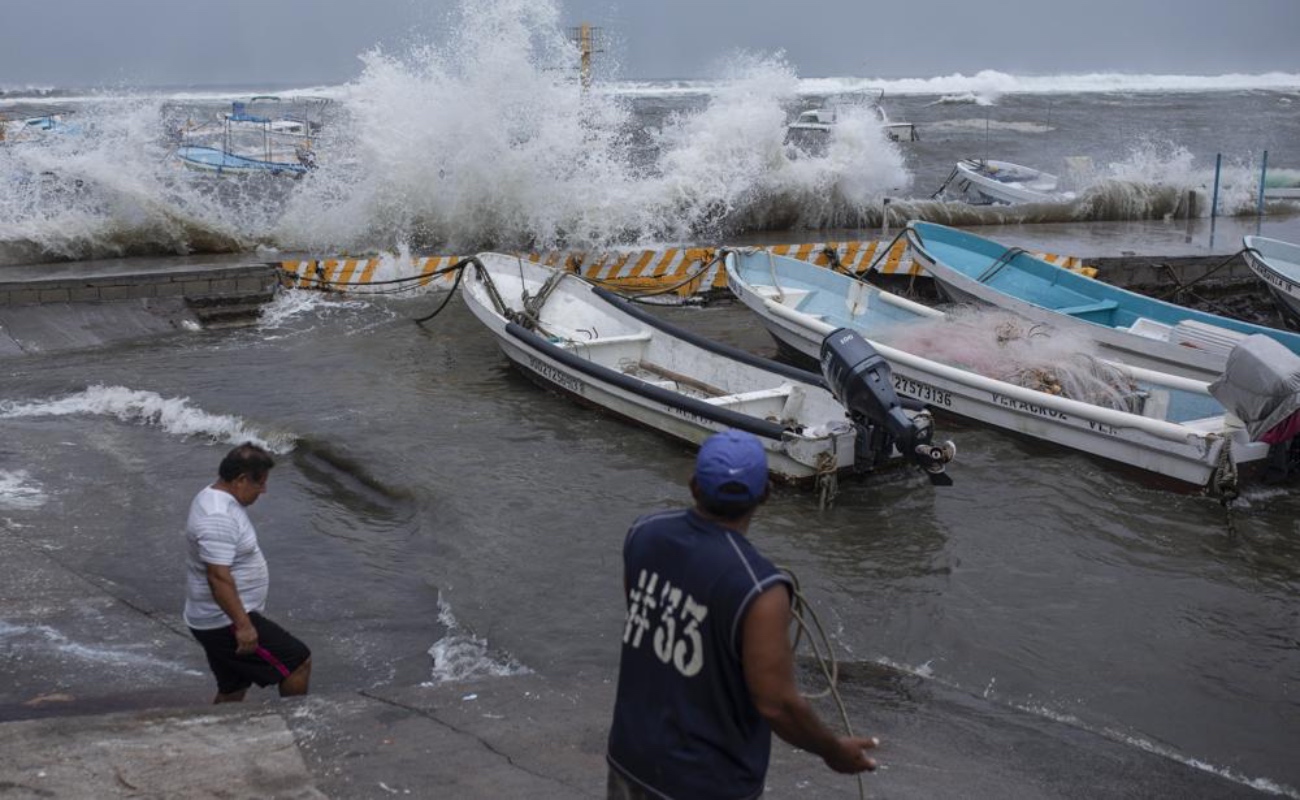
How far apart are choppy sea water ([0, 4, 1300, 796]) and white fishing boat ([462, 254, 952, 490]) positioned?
1.05 feet

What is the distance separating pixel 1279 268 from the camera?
48.9 ft

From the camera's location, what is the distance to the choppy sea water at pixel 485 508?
6.62 metres

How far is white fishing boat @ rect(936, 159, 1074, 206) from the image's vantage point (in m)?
24.5

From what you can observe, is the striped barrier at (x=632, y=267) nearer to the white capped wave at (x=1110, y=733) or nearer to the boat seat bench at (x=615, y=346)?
the boat seat bench at (x=615, y=346)

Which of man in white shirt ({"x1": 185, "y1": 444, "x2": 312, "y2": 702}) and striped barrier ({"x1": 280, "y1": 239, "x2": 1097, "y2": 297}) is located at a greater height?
striped barrier ({"x1": 280, "y1": 239, "x2": 1097, "y2": 297})

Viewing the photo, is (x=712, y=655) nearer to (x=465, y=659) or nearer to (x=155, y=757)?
(x=155, y=757)

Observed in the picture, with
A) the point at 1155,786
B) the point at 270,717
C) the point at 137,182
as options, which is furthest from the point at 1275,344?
the point at 137,182

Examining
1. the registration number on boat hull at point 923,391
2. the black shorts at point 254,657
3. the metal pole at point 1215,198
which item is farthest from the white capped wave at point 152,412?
the metal pole at point 1215,198

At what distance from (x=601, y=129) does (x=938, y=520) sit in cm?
1395

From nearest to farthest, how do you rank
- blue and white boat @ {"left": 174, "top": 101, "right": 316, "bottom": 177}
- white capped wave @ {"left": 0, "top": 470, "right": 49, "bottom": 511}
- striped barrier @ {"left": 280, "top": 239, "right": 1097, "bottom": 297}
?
white capped wave @ {"left": 0, "top": 470, "right": 49, "bottom": 511} → striped barrier @ {"left": 280, "top": 239, "right": 1097, "bottom": 297} → blue and white boat @ {"left": 174, "top": 101, "right": 316, "bottom": 177}

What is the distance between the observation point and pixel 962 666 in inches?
267

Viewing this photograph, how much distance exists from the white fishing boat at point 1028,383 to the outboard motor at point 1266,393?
0.09 metres

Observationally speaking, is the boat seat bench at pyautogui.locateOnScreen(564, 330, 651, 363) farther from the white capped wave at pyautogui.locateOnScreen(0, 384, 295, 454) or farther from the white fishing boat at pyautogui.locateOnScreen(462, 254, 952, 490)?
the white capped wave at pyautogui.locateOnScreen(0, 384, 295, 454)

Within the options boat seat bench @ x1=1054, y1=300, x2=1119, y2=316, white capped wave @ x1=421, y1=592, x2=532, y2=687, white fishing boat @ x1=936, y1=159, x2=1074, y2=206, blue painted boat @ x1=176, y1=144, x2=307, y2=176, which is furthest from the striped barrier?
blue painted boat @ x1=176, y1=144, x2=307, y2=176
